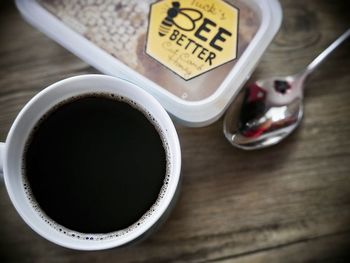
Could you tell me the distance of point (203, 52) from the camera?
0.65 meters

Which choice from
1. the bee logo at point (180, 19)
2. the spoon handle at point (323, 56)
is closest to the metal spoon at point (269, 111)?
the spoon handle at point (323, 56)

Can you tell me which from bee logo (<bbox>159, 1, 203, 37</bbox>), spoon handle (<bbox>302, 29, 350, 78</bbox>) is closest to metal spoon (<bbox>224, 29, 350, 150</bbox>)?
spoon handle (<bbox>302, 29, 350, 78</bbox>)

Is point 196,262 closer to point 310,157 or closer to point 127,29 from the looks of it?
point 310,157

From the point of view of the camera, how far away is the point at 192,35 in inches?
25.8

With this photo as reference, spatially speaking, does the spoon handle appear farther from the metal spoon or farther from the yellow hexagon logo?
the yellow hexagon logo

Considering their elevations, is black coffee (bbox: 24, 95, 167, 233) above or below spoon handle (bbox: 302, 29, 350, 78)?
below

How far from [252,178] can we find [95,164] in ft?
0.72

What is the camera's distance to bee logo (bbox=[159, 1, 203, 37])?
659 mm

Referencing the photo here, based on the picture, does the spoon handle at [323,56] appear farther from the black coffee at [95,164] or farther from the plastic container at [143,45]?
the black coffee at [95,164]

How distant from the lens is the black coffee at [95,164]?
552 mm

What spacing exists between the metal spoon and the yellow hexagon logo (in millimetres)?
67

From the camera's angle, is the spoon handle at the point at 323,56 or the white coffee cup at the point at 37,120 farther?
the spoon handle at the point at 323,56

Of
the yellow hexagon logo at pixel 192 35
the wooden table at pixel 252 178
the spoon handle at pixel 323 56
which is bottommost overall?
the wooden table at pixel 252 178

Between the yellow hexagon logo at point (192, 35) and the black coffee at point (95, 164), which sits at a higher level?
the yellow hexagon logo at point (192, 35)
